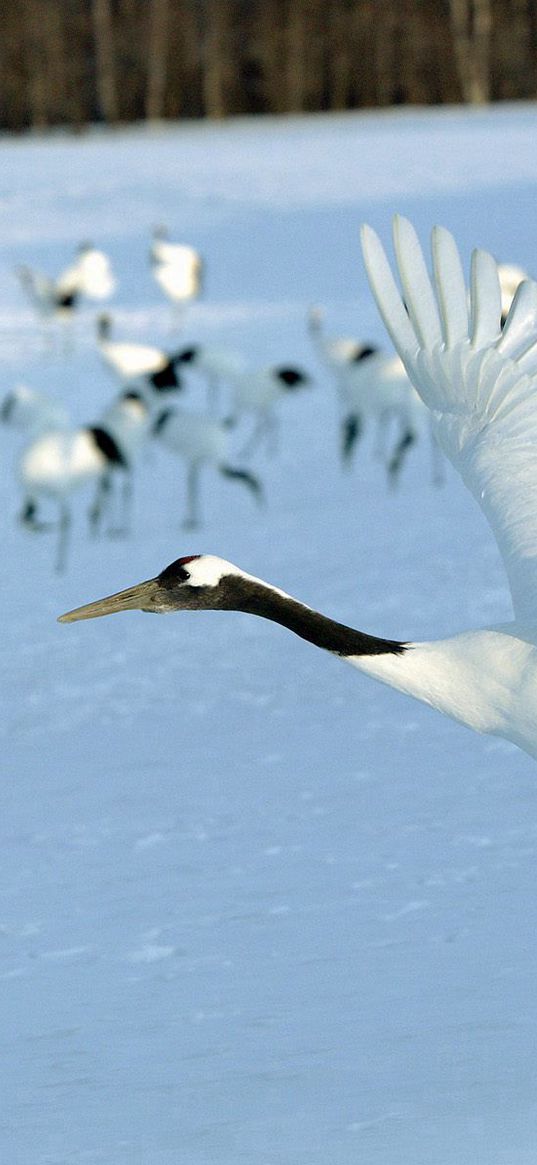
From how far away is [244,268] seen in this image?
16.5m

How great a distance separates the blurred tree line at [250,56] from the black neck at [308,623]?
21.4 m

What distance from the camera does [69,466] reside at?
27.2 ft

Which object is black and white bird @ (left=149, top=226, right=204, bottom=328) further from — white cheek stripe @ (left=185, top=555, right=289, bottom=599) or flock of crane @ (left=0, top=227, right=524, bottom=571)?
white cheek stripe @ (left=185, top=555, right=289, bottom=599)

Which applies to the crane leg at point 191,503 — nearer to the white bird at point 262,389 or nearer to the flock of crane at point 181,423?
the flock of crane at point 181,423

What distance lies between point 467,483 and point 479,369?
212 millimetres

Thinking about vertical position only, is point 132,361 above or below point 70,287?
above

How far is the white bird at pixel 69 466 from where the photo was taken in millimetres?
8258

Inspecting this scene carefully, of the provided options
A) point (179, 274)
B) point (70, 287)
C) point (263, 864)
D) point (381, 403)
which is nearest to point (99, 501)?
point (381, 403)

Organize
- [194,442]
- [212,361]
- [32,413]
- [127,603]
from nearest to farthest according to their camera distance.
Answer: [127,603], [194,442], [32,413], [212,361]

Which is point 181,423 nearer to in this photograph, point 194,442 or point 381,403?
point 194,442

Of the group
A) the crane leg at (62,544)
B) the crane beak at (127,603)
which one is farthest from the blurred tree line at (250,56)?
the crane beak at (127,603)

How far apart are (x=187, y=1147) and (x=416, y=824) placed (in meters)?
1.52

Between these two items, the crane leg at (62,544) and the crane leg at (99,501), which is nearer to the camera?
the crane leg at (62,544)

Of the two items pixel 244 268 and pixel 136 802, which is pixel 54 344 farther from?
pixel 136 802
